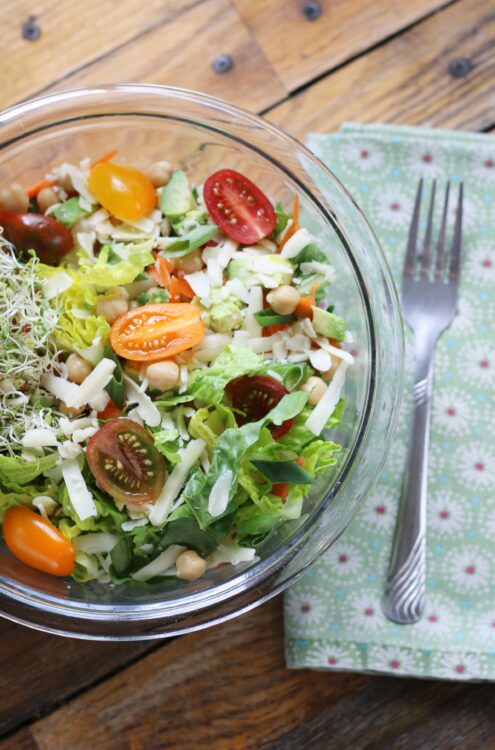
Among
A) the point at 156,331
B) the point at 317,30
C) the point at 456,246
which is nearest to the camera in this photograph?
the point at 156,331

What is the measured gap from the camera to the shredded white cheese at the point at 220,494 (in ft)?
5.10

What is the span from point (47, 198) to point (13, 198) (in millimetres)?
80

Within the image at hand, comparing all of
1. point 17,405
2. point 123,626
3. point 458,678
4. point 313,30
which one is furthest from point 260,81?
point 458,678

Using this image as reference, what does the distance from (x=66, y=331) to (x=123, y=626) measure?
2.03 feet

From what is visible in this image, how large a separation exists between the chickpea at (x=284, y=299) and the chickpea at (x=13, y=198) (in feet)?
1.84

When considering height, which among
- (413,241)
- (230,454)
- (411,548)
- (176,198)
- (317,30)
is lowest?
(411,548)

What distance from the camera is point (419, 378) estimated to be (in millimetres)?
1994

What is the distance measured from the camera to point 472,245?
2059 mm

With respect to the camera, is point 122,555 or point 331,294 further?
point 331,294

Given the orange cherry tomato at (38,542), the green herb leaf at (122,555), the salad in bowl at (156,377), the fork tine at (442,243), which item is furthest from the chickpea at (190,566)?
the fork tine at (442,243)

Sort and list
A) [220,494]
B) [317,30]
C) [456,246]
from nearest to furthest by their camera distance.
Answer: [220,494]
[456,246]
[317,30]

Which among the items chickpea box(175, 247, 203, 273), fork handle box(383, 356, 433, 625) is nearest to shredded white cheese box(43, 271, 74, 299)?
chickpea box(175, 247, 203, 273)

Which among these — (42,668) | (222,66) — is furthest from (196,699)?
(222,66)

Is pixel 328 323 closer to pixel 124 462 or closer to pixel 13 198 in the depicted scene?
pixel 124 462
